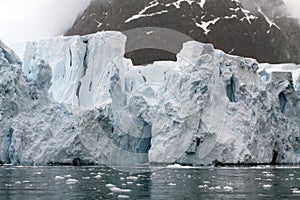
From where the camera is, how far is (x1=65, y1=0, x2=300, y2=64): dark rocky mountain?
48781mm

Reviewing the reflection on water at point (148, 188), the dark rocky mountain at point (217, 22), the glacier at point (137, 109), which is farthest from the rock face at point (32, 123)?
the dark rocky mountain at point (217, 22)

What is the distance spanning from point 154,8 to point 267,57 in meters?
11.4

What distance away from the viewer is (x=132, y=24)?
4784cm

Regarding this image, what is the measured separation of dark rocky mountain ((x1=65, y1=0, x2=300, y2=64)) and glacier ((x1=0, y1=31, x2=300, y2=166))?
22.3 metres

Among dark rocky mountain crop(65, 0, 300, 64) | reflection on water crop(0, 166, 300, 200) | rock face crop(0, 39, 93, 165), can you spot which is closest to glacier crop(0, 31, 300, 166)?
rock face crop(0, 39, 93, 165)

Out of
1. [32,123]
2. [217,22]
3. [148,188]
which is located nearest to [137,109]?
[32,123]

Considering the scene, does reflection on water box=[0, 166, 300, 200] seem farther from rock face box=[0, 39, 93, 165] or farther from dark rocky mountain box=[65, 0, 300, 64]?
dark rocky mountain box=[65, 0, 300, 64]

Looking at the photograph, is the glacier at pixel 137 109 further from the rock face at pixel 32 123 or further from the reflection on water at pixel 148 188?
the reflection on water at pixel 148 188

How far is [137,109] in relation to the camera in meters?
23.5

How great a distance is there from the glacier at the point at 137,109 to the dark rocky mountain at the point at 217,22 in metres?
22.3

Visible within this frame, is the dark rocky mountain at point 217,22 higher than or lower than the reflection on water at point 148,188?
higher

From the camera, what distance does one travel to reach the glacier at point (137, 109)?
69.4 ft

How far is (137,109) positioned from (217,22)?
29197 mm

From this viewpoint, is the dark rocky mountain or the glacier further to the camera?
the dark rocky mountain
